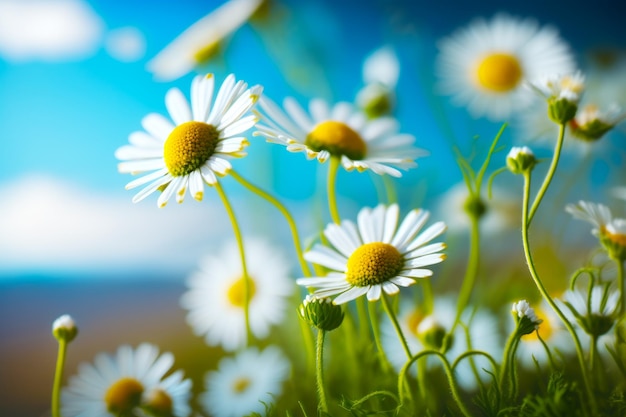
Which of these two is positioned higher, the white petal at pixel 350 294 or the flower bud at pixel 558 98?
the flower bud at pixel 558 98

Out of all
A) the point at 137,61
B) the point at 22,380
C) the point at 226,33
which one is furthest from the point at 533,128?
the point at 22,380

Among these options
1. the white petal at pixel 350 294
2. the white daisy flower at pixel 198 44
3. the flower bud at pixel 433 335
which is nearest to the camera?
the white petal at pixel 350 294

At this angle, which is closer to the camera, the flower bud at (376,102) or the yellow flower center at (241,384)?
the yellow flower center at (241,384)

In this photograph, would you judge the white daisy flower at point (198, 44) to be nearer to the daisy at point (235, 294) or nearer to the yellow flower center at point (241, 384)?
the daisy at point (235, 294)

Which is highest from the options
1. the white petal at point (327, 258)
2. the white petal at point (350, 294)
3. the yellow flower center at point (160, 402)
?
the white petal at point (327, 258)

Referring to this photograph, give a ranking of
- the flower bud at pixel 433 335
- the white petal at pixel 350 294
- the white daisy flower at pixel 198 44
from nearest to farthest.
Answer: the white petal at pixel 350 294 < the flower bud at pixel 433 335 < the white daisy flower at pixel 198 44

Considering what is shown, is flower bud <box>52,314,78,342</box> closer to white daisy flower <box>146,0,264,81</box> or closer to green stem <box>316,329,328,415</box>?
green stem <box>316,329,328,415</box>

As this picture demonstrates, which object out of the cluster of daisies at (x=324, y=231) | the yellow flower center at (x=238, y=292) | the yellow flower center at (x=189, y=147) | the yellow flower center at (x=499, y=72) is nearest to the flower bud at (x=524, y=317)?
the cluster of daisies at (x=324, y=231)
